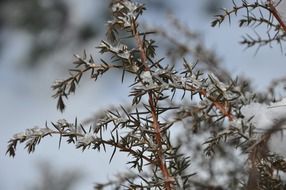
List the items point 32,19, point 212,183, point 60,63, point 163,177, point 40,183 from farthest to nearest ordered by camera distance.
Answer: point 32,19, point 60,63, point 40,183, point 212,183, point 163,177

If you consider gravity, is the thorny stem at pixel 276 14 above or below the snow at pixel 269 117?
above

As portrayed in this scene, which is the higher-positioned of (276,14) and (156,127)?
(276,14)

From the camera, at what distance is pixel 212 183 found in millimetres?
789

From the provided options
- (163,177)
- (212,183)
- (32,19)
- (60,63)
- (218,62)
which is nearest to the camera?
(163,177)

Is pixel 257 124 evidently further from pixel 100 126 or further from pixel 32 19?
pixel 32 19

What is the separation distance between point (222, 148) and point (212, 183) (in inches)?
5.6

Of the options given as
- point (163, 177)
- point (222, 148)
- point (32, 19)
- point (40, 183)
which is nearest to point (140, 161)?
point (163, 177)

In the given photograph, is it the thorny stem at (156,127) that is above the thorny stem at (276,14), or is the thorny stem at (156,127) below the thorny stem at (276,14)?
below

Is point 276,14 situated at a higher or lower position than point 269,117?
higher

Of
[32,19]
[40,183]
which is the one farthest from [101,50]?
[32,19]

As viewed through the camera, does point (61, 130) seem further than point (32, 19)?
No

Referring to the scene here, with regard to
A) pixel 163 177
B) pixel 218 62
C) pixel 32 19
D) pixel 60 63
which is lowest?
pixel 163 177

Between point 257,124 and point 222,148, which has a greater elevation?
point 222,148

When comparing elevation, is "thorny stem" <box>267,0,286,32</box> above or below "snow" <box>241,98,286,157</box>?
above
